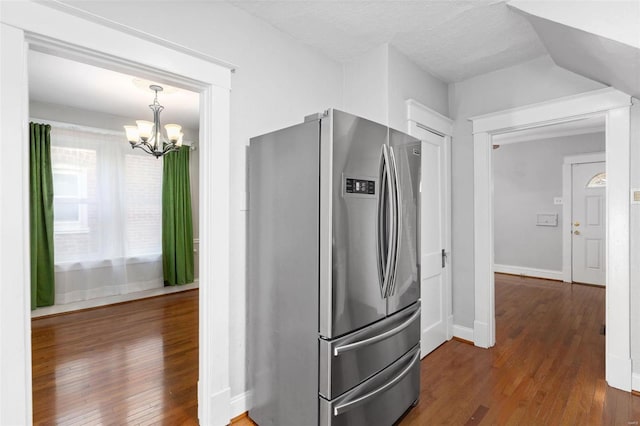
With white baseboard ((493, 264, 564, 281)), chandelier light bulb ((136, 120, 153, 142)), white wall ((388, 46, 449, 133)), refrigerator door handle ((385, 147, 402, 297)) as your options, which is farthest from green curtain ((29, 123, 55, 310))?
white baseboard ((493, 264, 564, 281))

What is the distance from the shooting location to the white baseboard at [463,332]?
3208 mm

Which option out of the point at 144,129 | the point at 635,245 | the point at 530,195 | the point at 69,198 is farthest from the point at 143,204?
the point at 530,195

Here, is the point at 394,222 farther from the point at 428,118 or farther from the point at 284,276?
the point at 428,118

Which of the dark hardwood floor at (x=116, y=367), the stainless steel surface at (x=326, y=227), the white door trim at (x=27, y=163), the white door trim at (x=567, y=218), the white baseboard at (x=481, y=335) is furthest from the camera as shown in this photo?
the white door trim at (x=567, y=218)

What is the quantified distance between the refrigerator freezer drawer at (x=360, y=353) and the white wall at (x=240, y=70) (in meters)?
0.77

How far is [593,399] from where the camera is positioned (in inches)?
87.8

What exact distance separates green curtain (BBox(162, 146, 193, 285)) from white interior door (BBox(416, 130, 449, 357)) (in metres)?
3.89

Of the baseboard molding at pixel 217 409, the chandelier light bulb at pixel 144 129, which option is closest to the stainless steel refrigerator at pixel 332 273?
the baseboard molding at pixel 217 409

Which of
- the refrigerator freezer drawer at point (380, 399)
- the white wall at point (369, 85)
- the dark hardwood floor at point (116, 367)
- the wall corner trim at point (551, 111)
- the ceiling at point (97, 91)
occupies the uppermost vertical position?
the ceiling at point (97, 91)

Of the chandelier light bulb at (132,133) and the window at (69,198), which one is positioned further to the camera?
the window at (69,198)

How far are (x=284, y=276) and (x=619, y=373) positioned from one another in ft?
8.68

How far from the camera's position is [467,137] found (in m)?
3.26

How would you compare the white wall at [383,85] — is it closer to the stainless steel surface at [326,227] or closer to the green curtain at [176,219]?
the stainless steel surface at [326,227]

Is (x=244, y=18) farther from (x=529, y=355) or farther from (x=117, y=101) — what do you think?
(x=529, y=355)
